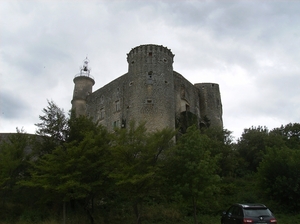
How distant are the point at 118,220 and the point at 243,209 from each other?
9975mm

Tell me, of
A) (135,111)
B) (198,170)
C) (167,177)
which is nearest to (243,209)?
(198,170)

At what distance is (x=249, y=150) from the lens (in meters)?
34.0

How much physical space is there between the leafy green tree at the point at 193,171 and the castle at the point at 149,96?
29.3 feet

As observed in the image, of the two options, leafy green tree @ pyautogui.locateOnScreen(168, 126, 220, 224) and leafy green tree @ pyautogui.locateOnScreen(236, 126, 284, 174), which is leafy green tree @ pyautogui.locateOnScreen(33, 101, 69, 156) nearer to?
leafy green tree @ pyautogui.locateOnScreen(168, 126, 220, 224)

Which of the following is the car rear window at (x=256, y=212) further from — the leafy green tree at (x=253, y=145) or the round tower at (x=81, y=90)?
the round tower at (x=81, y=90)

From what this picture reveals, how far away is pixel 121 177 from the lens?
50.8ft

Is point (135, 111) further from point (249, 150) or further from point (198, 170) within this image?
point (198, 170)

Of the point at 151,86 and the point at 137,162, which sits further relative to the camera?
the point at 151,86

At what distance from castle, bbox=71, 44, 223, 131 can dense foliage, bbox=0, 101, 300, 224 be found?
5428mm

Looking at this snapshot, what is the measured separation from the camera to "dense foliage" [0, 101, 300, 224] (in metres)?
16.2

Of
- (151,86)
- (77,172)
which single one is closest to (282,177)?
(77,172)

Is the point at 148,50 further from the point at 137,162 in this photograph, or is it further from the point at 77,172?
the point at 77,172

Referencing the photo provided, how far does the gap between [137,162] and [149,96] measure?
1605 centimetres

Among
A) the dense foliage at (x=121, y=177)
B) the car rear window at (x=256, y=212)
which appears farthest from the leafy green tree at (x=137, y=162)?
the car rear window at (x=256, y=212)
